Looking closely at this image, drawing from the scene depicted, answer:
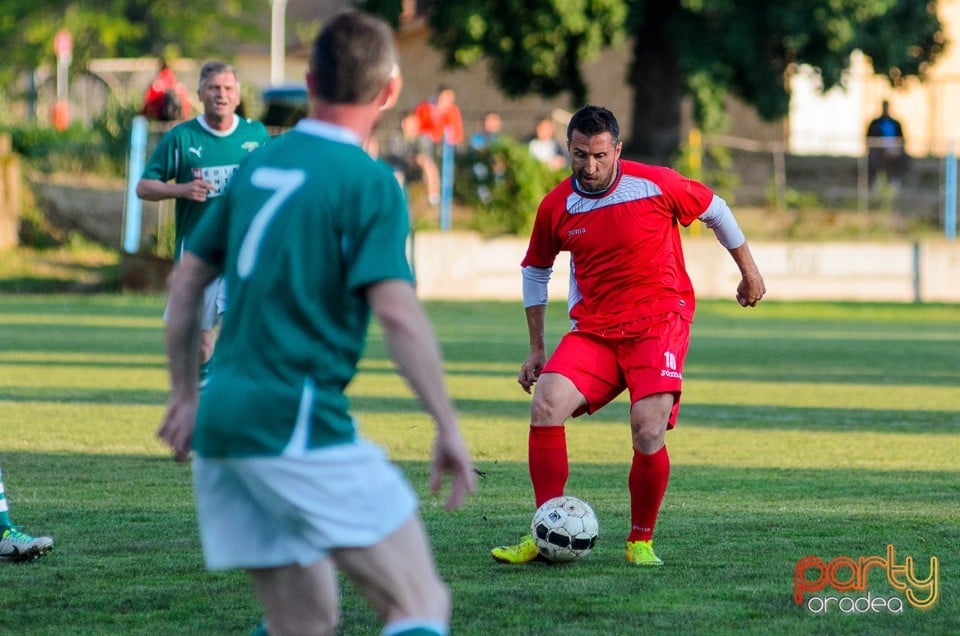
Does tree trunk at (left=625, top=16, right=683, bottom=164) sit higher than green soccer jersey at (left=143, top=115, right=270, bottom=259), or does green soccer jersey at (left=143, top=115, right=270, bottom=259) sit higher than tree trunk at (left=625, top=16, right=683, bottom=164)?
tree trunk at (left=625, top=16, right=683, bottom=164)

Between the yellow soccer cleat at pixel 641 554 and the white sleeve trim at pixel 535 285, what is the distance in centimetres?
119

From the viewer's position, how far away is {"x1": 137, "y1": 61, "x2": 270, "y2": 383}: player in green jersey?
9.38 m

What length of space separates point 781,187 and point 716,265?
2.73 metres

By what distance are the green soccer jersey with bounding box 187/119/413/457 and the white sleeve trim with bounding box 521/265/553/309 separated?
3.44m

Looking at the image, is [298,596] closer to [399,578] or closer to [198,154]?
[399,578]

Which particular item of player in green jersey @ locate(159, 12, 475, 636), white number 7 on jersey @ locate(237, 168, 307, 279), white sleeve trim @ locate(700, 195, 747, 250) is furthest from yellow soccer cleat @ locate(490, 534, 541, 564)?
white number 7 on jersey @ locate(237, 168, 307, 279)

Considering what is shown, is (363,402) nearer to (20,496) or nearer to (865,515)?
A: (20,496)

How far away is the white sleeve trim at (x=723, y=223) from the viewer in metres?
7.17

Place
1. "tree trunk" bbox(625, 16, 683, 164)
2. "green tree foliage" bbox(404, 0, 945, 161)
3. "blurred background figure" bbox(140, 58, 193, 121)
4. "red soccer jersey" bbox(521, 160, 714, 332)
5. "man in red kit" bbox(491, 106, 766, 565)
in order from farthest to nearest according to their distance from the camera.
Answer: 1. "tree trunk" bbox(625, 16, 683, 164)
2. "green tree foliage" bbox(404, 0, 945, 161)
3. "blurred background figure" bbox(140, 58, 193, 121)
4. "red soccer jersey" bbox(521, 160, 714, 332)
5. "man in red kit" bbox(491, 106, 766, 565)

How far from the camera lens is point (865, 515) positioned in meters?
7.65

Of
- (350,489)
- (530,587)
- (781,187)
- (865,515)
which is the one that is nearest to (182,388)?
(350,489)

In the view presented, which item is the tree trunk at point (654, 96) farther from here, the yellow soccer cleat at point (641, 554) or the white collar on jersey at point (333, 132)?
the white collar on jersey at point (333, 132)

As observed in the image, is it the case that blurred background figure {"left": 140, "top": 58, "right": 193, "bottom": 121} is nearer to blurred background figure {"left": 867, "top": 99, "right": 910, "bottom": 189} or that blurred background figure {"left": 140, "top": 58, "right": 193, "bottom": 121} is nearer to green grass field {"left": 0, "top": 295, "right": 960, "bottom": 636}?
green grass field {"left": 0, "top": 295, "right": 960, "bottom": 636}

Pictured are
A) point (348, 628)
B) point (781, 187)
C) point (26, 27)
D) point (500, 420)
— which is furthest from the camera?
point (26, 27)
